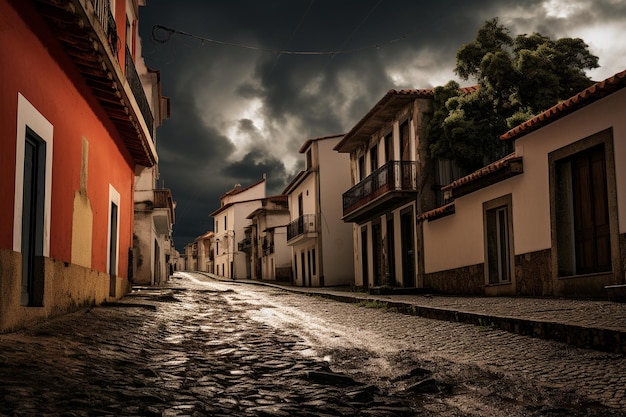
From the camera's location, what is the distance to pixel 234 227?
59.0 m

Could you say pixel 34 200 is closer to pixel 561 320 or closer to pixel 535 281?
pixel 561 320

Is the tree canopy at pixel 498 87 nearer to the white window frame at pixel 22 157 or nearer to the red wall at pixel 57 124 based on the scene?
the red wall at pixel 57 124

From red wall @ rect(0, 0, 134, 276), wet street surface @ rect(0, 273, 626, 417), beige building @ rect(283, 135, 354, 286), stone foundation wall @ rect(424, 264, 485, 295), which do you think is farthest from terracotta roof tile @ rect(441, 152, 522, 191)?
beige building @ rect(283, 135, 354, 286)

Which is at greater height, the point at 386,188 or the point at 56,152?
the point at 386,188

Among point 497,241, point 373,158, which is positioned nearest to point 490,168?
point 497,241

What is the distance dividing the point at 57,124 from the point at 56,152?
34 cm

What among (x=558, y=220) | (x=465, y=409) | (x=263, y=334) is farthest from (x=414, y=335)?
(x=558, y=220)

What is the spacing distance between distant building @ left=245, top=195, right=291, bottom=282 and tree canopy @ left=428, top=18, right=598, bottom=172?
86.9 feet

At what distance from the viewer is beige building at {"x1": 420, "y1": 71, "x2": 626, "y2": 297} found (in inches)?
Result: 420

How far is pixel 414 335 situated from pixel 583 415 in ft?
14.1

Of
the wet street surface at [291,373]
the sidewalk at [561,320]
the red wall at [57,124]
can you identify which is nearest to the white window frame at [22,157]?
the red wall at [57,124]

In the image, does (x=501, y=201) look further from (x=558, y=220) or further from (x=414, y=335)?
(x=414, y=335)

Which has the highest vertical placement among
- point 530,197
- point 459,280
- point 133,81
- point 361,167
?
point 361,167

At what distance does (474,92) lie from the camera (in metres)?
18.8
